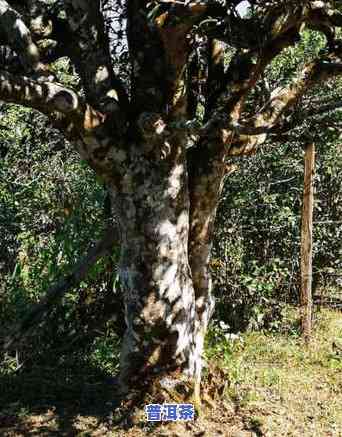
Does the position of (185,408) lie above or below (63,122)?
below

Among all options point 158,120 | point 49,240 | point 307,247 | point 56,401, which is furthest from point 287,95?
point 49,240

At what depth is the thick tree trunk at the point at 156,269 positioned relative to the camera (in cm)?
409

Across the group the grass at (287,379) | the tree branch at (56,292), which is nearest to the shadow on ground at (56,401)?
the tree branch at (56,292)

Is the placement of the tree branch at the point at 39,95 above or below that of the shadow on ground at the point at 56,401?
above

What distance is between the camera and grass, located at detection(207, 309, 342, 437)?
471cm

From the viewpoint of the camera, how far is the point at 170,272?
4.20 metres

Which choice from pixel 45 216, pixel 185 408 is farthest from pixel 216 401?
pixel 45 216

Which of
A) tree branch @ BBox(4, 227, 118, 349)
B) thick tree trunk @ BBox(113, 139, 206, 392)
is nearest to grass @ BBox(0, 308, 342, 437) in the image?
thick tree trunk @ BBox(113, 139, 206, 392)

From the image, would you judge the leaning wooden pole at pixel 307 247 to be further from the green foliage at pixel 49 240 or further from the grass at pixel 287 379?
the green foliage at pixel 49 240

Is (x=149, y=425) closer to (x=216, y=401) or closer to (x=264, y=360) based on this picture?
(x=216, y=401)

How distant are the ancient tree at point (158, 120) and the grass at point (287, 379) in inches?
29.7

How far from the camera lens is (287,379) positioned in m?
5.57

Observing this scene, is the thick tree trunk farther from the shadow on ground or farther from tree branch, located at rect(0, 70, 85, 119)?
tree branch, located at rect(0, 70, 85, 119)

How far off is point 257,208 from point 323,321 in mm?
1596
